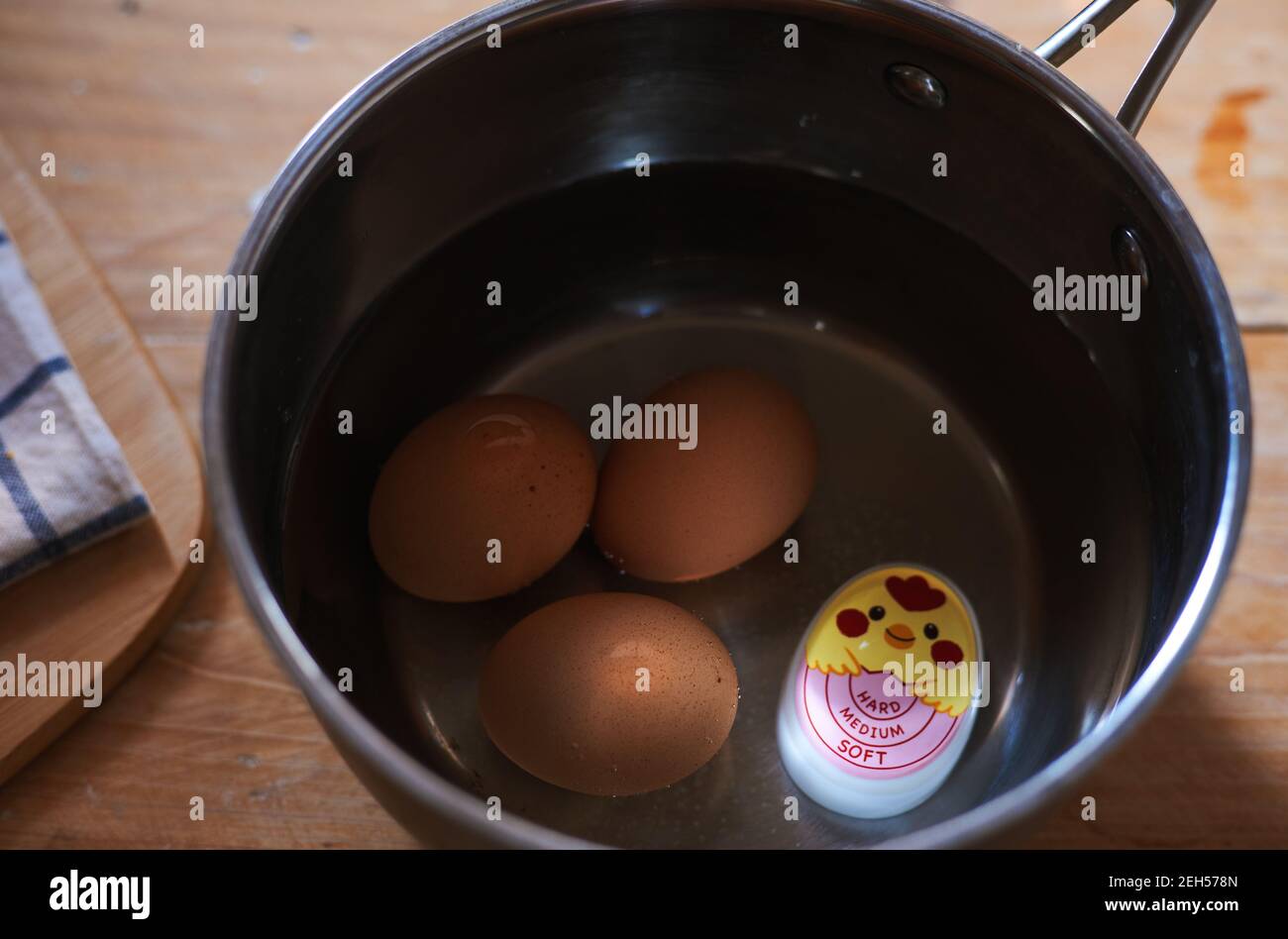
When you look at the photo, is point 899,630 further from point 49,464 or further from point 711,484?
point 49,464

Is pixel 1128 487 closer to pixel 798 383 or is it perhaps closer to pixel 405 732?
pixel 798 383

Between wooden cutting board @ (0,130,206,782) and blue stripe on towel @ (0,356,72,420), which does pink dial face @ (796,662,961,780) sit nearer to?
wooden cutting board @ (0,130,206,782)

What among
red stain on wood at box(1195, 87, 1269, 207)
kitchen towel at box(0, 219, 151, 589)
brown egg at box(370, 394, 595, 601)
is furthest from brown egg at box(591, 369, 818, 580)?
red stain on wood at box(1195, 87, 1269, 207)

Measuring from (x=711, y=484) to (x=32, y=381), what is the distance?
1.55 ft

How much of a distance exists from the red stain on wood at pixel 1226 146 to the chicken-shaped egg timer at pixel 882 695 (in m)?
0.43

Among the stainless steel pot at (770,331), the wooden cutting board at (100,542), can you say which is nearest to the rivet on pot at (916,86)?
the stainless steel pot at (770,331)

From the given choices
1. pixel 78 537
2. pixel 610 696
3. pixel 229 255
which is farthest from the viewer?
pixel 229 255

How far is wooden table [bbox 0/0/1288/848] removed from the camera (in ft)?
2.37

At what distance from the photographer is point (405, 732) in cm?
75

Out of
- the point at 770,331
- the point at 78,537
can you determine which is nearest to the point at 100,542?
the point at 78,537

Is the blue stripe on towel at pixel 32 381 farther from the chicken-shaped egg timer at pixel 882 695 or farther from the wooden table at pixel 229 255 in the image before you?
the chicken-shaped egg timer at pixel 882 695

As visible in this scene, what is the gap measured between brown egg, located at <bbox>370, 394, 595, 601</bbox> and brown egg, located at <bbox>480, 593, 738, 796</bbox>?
0.19ft

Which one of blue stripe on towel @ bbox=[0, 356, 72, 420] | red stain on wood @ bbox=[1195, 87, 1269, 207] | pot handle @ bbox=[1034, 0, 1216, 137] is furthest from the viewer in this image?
red stain on wood @ bbox=[1195, 87, 1269, 207]

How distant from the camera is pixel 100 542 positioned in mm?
767
